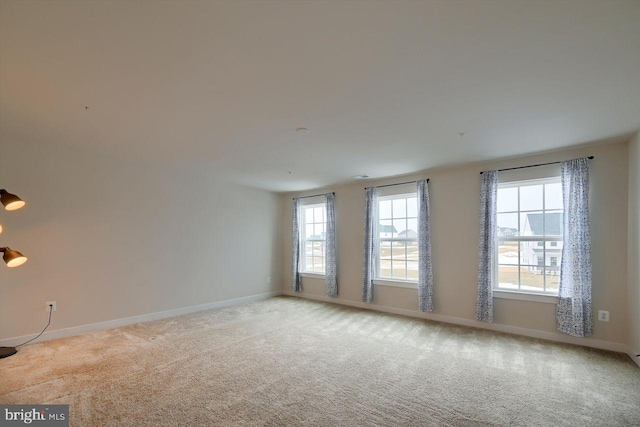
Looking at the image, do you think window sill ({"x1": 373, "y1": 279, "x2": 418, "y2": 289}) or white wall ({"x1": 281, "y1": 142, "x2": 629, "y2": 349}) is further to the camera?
window sill ({"x1": 373, "y1": 279, "x2": 418, "y2": 289})

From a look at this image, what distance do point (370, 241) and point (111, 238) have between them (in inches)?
164

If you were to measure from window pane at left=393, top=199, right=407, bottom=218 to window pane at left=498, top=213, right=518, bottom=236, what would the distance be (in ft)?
4.96

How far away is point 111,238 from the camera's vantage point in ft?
14.5

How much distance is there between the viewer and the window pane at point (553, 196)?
3.98 metres

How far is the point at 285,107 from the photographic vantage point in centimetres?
266

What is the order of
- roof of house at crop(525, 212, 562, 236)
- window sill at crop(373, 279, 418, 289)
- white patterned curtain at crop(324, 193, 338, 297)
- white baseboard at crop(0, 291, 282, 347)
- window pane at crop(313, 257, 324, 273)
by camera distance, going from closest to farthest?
white baseboard at crop(0, 291, 282, 347) < roof of house at crop(525, 212, 562, 236) < window sill at crop(373, 279, 418, 289) < white patterned curtain at crop(324, 193, 338, 297) < window pane at crop(313, 257, 324, 273)

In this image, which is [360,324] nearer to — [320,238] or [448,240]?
[448,240]

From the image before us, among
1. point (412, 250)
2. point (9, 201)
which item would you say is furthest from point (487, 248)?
point (9, 201)

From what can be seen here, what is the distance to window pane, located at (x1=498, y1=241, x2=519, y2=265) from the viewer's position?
4262 mm

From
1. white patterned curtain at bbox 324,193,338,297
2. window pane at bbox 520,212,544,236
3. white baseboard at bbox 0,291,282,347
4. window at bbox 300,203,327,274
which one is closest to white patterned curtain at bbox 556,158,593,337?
window pane at bbox 520,212,544,236

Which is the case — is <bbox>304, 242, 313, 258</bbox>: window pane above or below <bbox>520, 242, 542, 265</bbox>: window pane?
below

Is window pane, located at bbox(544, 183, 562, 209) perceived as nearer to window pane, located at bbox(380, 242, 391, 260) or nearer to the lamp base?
window pane, located at bbox(380, 242, 391, 260)

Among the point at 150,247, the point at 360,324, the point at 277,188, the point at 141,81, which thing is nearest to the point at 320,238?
the point at 277,188

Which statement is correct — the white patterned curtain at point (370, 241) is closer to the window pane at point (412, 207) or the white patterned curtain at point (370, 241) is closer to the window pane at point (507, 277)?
the window pane at point (412, 207)
